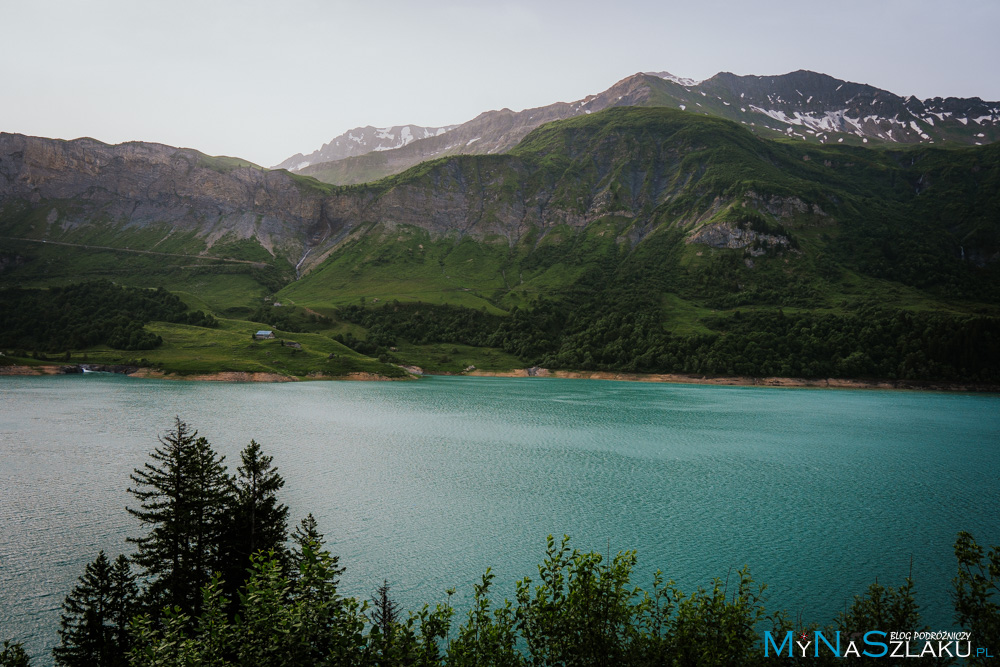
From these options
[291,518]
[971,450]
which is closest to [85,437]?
[291,518]

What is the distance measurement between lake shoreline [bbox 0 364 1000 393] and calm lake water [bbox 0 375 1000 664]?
119ft

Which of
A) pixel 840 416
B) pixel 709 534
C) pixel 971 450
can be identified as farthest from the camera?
pixel 840 416

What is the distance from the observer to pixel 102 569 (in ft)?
53.6

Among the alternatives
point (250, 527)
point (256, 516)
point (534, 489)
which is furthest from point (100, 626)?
point (534, 489)

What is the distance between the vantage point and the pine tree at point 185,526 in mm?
18453

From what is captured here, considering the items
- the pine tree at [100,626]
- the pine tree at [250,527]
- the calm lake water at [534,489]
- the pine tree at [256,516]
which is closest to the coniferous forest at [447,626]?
the pine tree at [100,626]

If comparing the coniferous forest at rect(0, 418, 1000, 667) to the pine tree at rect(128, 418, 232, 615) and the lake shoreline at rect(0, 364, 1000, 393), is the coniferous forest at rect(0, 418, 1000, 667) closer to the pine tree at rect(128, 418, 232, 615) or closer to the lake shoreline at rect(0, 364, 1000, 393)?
the pine tree at rect(128, 418, 232, 615)

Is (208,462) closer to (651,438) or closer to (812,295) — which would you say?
(651,438)

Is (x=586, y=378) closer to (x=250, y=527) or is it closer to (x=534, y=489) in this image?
(x=534, y=489)

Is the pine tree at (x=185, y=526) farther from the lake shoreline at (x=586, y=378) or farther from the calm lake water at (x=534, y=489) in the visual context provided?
the lake shoreline at (x=586, y=378)

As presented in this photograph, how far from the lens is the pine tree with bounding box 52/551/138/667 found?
15320mm

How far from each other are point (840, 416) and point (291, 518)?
301 feet

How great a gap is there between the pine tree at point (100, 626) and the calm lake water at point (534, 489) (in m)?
3.94

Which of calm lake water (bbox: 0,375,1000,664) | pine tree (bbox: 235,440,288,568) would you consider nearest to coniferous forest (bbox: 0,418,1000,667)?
pine tree (bbox: 235,440,288,568)
